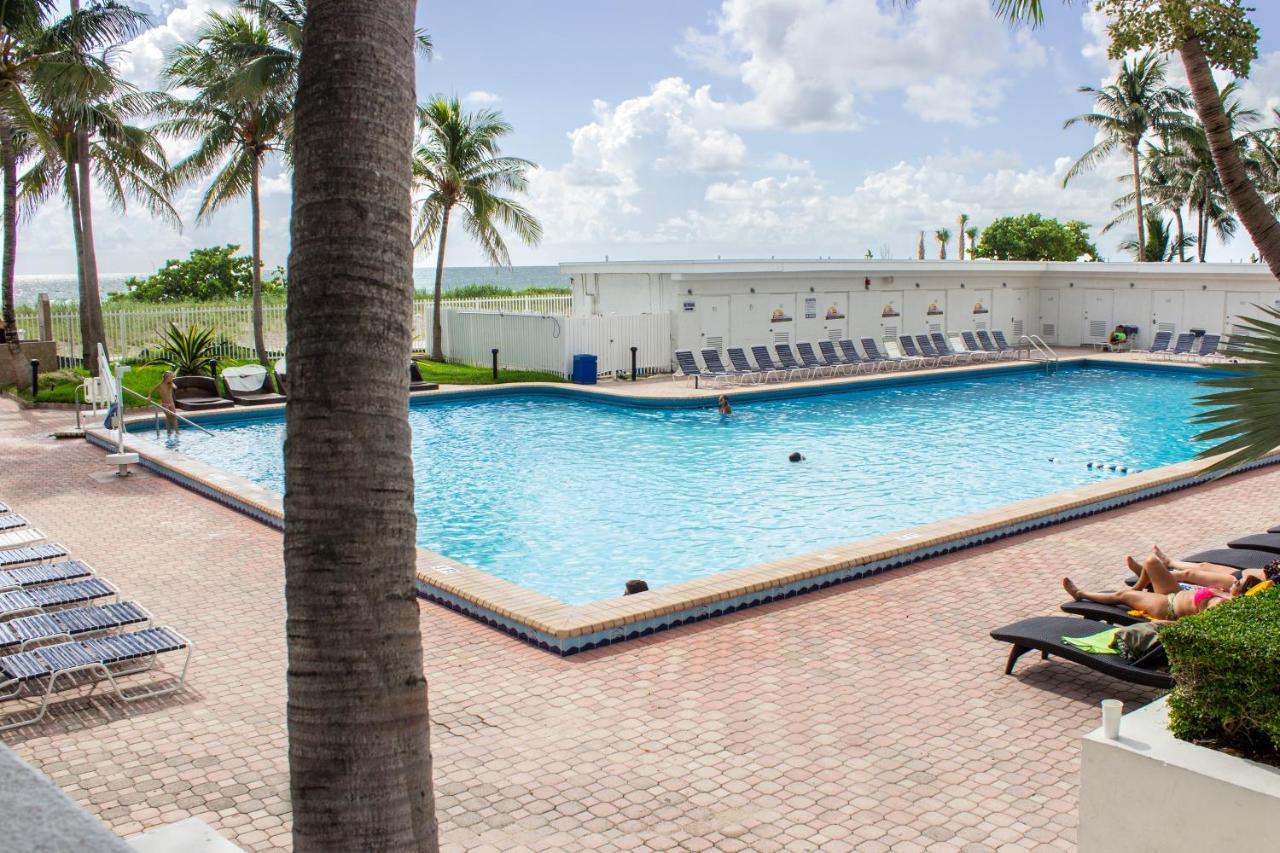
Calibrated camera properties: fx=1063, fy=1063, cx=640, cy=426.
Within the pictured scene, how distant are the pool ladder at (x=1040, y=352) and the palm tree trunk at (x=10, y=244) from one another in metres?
23.5

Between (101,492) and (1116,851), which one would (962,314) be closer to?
(101,492)

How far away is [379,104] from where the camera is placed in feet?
8.18

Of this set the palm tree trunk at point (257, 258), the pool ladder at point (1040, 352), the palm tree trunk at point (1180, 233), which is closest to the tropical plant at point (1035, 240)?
the palm tree trunk at point (1180, 233)

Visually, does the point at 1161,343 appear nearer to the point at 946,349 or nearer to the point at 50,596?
the point at 946,349

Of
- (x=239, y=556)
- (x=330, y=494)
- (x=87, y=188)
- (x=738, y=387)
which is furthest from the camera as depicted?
(x=738, y=387)

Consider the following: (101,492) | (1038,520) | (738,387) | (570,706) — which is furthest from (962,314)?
(570,706)

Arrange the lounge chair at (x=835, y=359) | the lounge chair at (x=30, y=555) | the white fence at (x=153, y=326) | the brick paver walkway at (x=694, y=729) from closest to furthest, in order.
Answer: the brick paver walkway at (x=694, y=729) → the lounge chair at (x=30, y=555) → the white fence at (x=153, y=326) → the lounge chair at (x=835, y=359)

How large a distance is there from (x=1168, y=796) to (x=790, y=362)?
20.7 metres

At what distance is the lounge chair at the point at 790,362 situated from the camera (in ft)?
79.7

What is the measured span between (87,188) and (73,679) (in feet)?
57.1

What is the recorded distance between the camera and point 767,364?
23844 millimetres

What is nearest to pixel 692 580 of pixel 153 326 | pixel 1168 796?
pixel 1168 796

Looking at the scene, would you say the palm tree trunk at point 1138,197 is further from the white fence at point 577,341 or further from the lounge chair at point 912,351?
the white fence at point 577,341

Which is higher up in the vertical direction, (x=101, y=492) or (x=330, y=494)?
(x=330, y=494)
